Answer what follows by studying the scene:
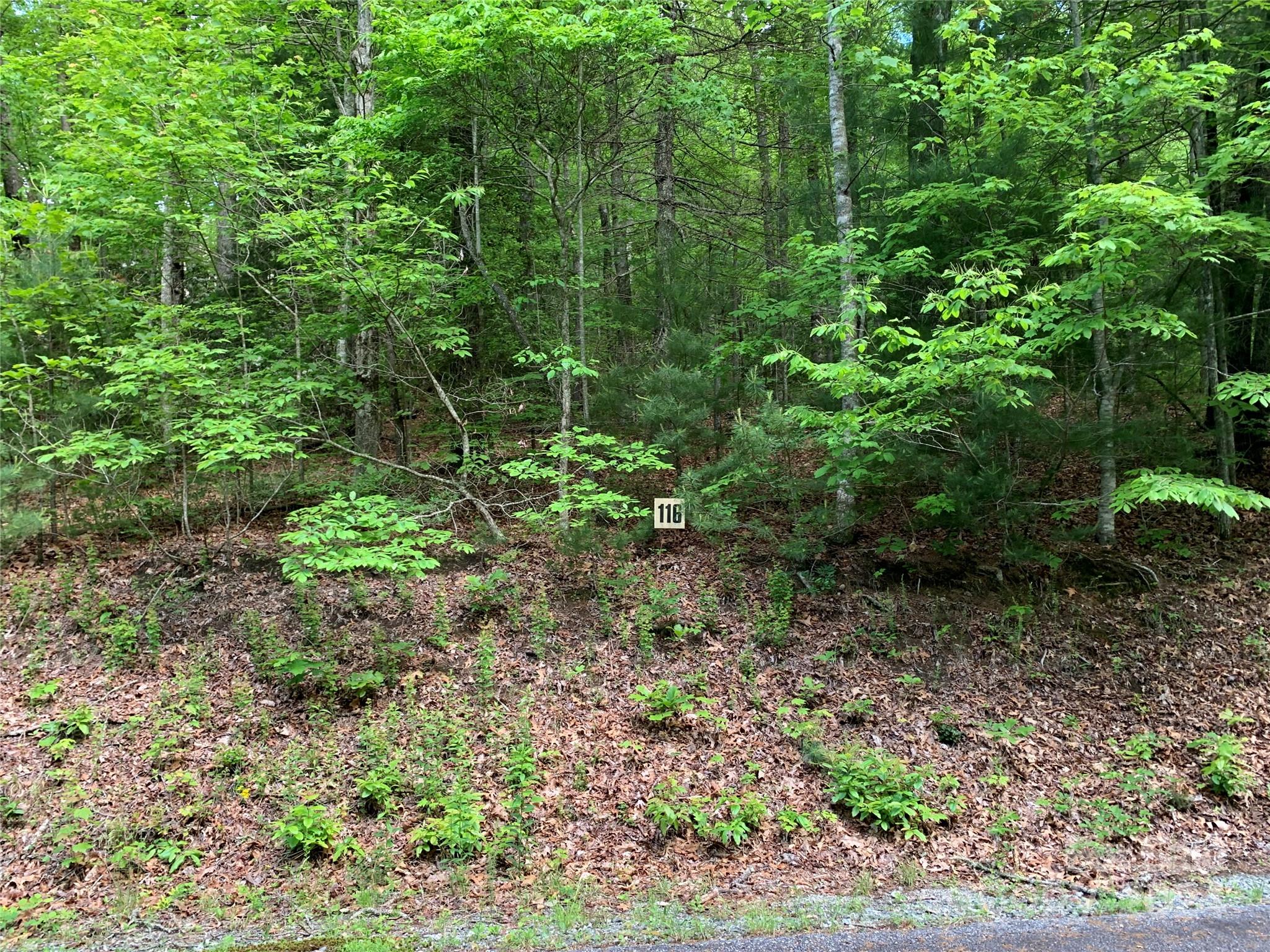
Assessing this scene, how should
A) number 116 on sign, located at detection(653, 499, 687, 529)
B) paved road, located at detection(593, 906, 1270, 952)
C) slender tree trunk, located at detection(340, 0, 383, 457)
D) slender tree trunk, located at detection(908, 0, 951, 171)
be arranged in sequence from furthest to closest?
1. slender tree trunk, located at detection(908, 0, 951, 171)
2. slender tree trunk, located at detection(340, 0, 383, 457)
3. number 116 on sign, located at detection(653, 499, 687, 529)
4. paved road, located at detection(593, 906, 1270, 952)

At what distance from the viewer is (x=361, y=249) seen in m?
6.80

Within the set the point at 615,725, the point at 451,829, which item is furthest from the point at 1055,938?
the point at 451,829

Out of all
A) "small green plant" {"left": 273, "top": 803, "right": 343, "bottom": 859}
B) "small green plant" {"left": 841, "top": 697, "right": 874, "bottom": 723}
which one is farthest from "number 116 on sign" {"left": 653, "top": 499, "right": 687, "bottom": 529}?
"small green plant" {"left": 273, "top": 803, "right": 343, "bottom": 859}

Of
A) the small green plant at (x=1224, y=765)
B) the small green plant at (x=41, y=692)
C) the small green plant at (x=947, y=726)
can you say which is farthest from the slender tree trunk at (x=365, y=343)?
the small green plant at (x=1224, y=765)

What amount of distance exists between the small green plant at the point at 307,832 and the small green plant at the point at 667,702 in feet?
8.33

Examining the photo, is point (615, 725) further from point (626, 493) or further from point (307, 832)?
point (626, 493)

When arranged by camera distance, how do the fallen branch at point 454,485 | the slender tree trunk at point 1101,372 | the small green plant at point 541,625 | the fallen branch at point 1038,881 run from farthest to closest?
the fallen branch at point 454,485
the small green plant at point 541,625
the slender tree trunk at point 1101,372
the fallen branch at point 1038,881

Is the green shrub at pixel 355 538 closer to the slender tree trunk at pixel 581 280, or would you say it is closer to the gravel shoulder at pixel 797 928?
the gravel shoulder at pixel 797 928

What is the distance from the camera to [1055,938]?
3.55m

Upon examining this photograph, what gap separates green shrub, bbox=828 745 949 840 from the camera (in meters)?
4.80

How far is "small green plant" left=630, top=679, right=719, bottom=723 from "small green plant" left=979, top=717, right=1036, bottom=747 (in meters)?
2.36

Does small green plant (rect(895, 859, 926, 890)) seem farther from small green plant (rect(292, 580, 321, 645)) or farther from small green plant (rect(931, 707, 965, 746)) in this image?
small green plant (rect(292, 580, 321, 645))

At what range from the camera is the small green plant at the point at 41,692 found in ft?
18.8

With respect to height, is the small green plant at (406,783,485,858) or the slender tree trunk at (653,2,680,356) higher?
the slender tree trunk at (653,2,680,356)
